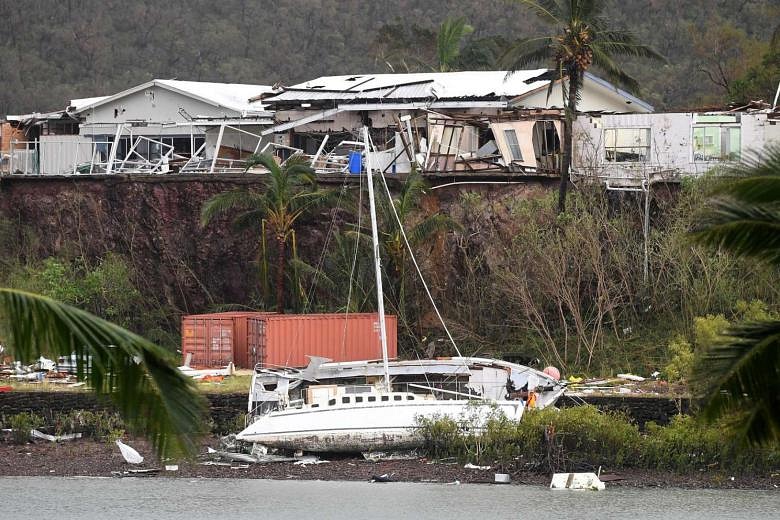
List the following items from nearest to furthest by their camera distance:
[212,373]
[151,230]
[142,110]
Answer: [212,373]
[151,230]
[142,110]

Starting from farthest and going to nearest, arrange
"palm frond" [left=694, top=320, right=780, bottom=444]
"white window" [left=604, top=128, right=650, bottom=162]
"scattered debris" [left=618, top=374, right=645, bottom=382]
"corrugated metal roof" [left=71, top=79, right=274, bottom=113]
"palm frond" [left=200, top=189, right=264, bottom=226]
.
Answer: "corrugated metal roof" [left=71, top=79, right=274, bottom=113] < "white window" [left=604, top=128, right=650, bottom=162] < "palm frond" [left=200, top=189, right=264, bottom=226] < "scattered debris" [left=618, top=374, right=645, bottom=382] < "palm frond" [left=694, top=320, right=780, bottom=444]

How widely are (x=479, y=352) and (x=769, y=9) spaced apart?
3489 cm

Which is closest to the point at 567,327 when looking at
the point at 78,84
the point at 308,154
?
the point at 308,154

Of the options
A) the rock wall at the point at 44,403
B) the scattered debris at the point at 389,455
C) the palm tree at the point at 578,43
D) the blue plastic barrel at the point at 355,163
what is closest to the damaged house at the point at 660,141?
the palm tree at the point at 578,43

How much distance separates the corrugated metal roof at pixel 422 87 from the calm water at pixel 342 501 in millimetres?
18920

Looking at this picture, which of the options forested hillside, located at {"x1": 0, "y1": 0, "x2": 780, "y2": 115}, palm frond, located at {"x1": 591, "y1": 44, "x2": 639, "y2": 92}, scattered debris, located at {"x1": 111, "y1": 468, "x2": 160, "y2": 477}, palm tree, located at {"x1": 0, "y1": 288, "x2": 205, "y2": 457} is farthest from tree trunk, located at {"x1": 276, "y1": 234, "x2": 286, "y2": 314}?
forested hillside, located at {"x1": 0, "y1": 0, "x2": 780, "y2": 115}

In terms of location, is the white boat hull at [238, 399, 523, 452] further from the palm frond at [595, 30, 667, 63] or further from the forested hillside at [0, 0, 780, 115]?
the forested hillside at [0, 0, 780, 115]

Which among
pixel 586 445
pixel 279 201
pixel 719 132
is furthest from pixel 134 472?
pixel 719 132

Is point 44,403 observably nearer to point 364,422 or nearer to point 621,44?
point 364,422

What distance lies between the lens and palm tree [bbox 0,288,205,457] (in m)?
9.09

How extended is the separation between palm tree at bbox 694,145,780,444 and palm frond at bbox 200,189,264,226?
2864 cm

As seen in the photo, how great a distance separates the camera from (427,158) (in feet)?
140

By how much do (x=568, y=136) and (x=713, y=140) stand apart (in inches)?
189

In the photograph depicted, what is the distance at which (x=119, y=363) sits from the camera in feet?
30.2
